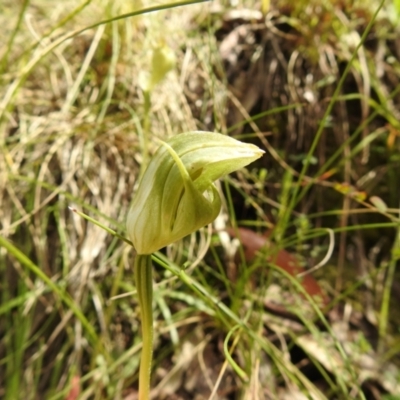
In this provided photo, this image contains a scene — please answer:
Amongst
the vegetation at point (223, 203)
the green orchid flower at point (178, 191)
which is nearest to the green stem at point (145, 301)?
the green orchid flower at point (178, 191)

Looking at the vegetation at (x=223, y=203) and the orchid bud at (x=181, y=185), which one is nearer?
the orchid bud at (x=181, y=185)

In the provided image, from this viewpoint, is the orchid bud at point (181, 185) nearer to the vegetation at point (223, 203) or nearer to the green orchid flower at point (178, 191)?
the green orchid flower at point (178, 191)

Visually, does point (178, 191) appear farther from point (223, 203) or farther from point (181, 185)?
point (223, 203)

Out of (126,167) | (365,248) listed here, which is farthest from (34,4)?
(365,248)

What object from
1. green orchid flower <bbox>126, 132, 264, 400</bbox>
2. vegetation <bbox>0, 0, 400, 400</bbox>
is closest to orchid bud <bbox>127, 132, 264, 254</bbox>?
green orchid flower <bbox>126, 132, 264, 400</bbox>

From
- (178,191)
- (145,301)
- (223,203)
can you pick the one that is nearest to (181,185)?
(178,191)
